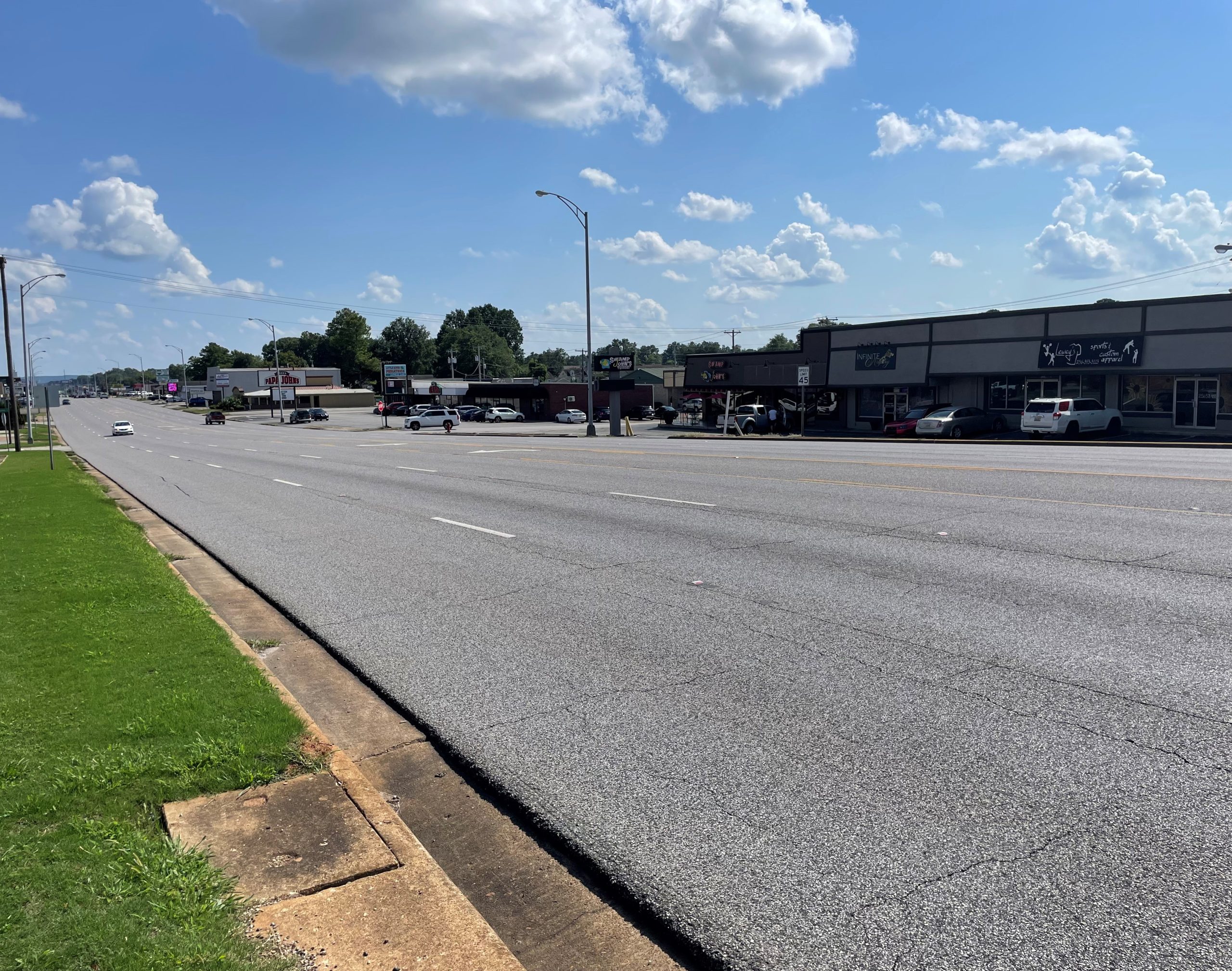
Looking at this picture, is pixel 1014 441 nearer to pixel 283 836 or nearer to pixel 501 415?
pixel 283 836

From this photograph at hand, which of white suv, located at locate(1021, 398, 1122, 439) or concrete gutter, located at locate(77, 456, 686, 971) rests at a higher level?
white suv, located at locate(1021, 398, 1122, 439)

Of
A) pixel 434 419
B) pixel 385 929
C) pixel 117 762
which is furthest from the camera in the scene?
pixel 434 419

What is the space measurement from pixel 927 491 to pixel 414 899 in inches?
505

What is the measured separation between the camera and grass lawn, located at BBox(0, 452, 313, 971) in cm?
340

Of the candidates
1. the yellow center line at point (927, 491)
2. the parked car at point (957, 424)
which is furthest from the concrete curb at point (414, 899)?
the parked car at point (957, 424)

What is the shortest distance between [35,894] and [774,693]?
13.4 ft

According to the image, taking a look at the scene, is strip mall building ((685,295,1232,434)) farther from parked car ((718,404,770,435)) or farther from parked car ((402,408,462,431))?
parked car ((402,408,462,431))

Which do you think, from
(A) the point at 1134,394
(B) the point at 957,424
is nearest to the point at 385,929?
(B) the point at 957,424

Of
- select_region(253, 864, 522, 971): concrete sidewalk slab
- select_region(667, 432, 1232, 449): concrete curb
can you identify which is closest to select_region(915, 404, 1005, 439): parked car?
select_region(667, 432, 1232, 449): concrete curb

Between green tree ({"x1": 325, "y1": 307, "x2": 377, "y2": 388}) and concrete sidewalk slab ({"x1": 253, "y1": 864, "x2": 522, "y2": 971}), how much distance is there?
18417 centimetres

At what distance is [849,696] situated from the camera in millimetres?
5777

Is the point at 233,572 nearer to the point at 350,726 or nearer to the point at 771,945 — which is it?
the point at 350,726

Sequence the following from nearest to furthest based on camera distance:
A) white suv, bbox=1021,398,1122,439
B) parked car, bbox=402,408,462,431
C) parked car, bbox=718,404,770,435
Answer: white suv, bbox=1021,398,1122,439 → parked car, bbox=718,404,770,435 → parked car, bbox=402,408,462,431

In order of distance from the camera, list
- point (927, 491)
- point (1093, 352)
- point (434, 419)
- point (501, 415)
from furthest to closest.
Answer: point (501, 415)
point (434, 419)
point (1093, 352)
point (927, 491)
